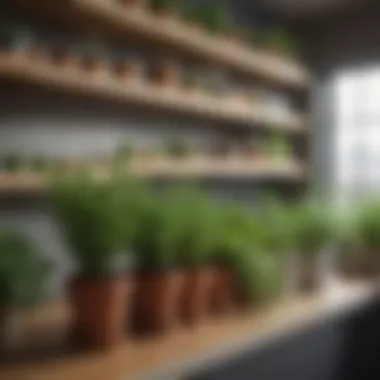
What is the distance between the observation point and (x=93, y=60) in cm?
258

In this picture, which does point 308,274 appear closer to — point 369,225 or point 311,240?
point 311,240

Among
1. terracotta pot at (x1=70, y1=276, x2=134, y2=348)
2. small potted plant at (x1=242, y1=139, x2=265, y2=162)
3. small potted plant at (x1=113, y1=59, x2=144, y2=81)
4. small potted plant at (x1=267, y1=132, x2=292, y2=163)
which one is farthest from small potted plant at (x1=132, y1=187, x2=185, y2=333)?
small potted plant at (x1=267, y1=132, x2=292, y2=163)

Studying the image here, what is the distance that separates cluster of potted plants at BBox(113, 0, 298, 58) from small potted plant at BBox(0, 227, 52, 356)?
4.31 feet

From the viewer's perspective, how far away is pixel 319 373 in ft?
10.2

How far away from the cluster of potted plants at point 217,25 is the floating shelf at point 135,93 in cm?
28

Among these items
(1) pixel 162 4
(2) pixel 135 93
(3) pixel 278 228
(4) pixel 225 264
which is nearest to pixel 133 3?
(1) pixel 162 4

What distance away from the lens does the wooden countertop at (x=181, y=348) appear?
1438 millimetres

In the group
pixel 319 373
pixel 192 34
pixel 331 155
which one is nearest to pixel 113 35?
pixel 192 34

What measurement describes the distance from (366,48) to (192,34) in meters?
1.49

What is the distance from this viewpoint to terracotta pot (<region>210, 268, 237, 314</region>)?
2.01m

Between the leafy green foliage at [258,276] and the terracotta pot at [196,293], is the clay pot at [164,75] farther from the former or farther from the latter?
the terracotta pot at [196,293]

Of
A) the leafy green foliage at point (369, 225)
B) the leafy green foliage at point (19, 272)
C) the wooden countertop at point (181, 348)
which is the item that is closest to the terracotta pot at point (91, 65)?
the wooden countertop at point (181, 348)

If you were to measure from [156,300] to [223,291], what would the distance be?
0.34 meters

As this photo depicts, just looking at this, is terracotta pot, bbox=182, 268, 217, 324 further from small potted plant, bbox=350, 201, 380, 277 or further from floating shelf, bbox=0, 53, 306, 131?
small potted plant, bbox=350, 201, 380, 277
